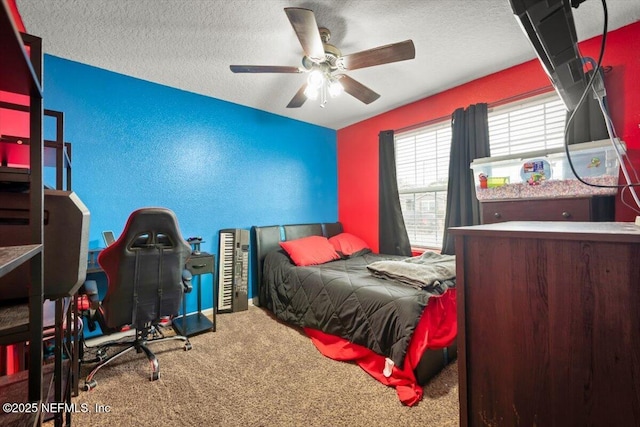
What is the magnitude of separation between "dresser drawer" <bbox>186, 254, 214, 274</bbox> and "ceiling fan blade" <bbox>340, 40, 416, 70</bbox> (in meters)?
2.05

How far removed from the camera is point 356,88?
218 centimetres

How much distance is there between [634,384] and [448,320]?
1286 millimetres

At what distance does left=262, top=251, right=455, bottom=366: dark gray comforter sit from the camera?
1.67 meters

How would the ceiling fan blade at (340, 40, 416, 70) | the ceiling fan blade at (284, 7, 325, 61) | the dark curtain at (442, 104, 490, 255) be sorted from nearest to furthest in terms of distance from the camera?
the ceiling fan blade at (284, 7, 325, 61) → the ceiling fan blade at (340, 40, 416, 70) → the dark curtain at (442, 104, 490, 255)

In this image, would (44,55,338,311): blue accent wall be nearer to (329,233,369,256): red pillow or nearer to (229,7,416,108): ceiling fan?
(329,233,369,256): red pillow

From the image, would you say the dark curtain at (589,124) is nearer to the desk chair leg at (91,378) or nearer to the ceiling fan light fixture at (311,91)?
the ceiling fan light fixture at (311,91)

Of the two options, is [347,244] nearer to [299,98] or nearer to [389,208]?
[389,208]

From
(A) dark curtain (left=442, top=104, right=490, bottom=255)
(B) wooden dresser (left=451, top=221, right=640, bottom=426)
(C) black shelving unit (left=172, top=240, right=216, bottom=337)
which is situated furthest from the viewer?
(A) dark curtain (left=442, top=104, right=490, bottom=255)

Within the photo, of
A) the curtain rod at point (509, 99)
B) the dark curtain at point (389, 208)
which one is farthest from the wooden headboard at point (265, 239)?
the curtain rod at point (509, 99)

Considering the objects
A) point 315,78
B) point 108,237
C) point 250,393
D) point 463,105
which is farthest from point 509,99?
point 108,237

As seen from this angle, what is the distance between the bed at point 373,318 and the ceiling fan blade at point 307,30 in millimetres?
1704

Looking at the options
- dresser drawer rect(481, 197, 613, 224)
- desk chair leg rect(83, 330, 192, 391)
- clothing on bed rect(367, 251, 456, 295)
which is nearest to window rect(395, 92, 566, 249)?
dresser drawer rect(481, 197, 613, 224)

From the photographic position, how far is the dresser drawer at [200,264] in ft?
7.83

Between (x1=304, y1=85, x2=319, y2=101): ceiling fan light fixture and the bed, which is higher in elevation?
(x1=304, y1=85, x2=319, y2=101): ceiling fan light fixture
